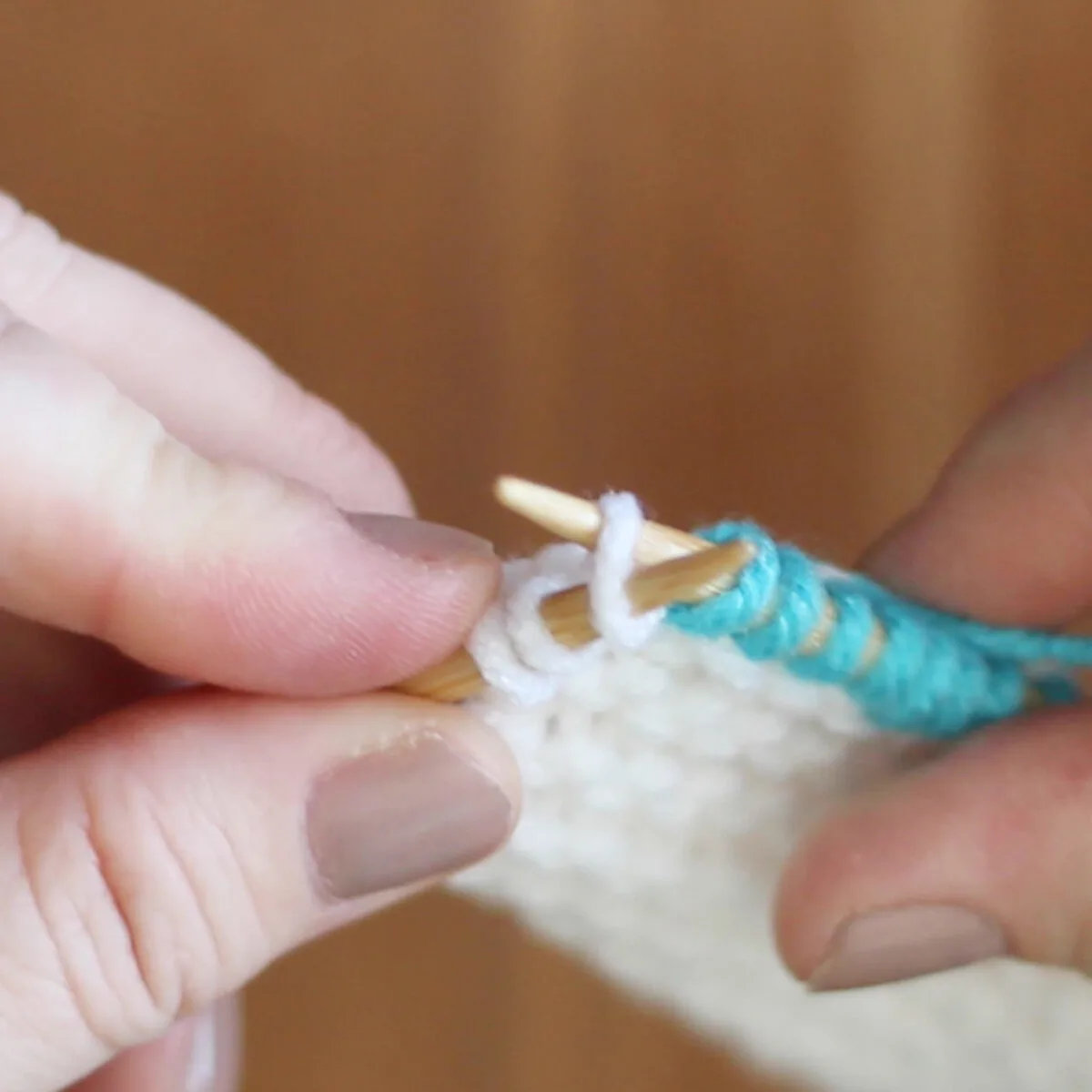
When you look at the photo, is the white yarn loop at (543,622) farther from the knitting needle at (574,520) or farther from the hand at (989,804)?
the hand at (989,804)

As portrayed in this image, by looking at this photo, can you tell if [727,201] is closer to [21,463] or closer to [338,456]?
[338,456]

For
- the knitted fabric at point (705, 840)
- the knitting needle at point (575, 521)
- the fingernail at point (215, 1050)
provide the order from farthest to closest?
the fingernail at point (215, 1050) → the knitted fabric at point (705, 840) → the knitting needle at point (575, 521)

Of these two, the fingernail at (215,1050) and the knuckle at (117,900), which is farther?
the fingernail at (215,1050)

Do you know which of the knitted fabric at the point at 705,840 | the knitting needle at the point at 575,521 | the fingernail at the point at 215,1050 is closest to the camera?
the knitting needle at the point at 575,521

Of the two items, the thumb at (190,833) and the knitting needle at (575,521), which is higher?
the knitting needle at (575,521)

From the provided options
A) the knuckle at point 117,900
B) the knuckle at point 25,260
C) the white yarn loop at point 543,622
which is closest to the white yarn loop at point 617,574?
the white yarn loop at point 543,622

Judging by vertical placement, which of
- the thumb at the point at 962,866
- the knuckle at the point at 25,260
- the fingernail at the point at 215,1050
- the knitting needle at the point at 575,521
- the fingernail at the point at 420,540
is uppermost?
the knuckle at the point at 25,260
